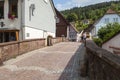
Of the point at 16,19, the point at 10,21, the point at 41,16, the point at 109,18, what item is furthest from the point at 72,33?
the point at 16,19

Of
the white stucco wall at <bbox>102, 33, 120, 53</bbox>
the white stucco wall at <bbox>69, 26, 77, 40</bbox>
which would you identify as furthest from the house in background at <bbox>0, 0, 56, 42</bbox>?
the white stucco wall at <bbox>69, 26, 77, 40</bbox>

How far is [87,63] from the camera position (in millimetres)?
10844

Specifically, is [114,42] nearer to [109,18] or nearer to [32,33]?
[32,33]

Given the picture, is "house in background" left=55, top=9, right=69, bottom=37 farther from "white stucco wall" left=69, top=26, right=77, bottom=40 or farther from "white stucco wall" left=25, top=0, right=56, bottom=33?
"white stucco wall" left=25, top=0, right=56, bottom=33

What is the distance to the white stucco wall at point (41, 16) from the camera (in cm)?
2684

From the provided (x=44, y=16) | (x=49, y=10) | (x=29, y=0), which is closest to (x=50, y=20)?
(x=49, y=10)

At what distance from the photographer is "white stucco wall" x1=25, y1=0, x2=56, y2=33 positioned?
2684 centimetres

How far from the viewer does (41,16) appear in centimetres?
3350

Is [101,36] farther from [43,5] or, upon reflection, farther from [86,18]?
[86,18]

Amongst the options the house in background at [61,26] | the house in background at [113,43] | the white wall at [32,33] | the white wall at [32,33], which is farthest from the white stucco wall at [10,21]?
the house in background at [61,26]

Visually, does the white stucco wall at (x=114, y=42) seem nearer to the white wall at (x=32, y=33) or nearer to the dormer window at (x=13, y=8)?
the white wall at (x=32, y=33)

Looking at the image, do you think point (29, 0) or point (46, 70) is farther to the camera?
point (29, 0)

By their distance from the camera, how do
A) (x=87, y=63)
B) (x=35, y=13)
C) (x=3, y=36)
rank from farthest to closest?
(x=35, y=13) → (x=3, y=36) → (x=87, y=63)

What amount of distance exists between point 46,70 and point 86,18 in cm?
12346
